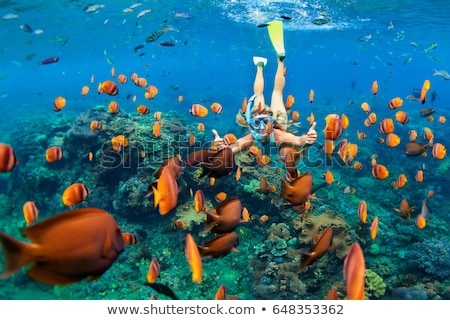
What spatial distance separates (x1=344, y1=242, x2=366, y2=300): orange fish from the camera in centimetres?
215

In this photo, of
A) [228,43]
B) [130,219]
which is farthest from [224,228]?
[228,43]

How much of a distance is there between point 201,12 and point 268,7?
689 cm

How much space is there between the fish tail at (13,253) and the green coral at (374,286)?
7.16m

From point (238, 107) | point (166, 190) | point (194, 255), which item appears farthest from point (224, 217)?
point (238, 107)

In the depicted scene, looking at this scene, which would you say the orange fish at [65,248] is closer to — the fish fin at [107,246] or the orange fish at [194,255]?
the fish fin at [107,246]

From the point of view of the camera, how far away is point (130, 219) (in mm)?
10141

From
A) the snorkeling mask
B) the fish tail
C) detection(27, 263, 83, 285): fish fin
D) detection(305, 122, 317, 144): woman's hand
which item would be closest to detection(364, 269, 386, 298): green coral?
detection(305, 122, 317, 144): woman's hand

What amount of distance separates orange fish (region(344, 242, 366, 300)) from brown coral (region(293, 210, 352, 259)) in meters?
5.69

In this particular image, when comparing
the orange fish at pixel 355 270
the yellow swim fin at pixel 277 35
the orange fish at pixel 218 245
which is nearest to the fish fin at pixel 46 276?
the orange fish at pixel 218 245

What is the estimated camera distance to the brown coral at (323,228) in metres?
7.62

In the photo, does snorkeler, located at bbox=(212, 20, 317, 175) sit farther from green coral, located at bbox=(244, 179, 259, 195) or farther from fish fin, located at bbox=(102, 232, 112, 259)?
fish fin, located at bbox=(102, 232, 112, 259)

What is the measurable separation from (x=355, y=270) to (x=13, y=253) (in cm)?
228

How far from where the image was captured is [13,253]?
1759mm
